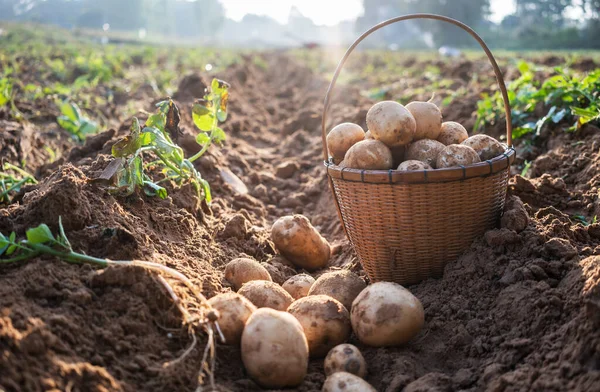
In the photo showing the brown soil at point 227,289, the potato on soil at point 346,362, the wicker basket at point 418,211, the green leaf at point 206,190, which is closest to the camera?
the brown soil at point 227,289

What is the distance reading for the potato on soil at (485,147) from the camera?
9.58 feet

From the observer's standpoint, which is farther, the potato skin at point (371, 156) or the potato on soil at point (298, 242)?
the potato on soil at point (298, 242)

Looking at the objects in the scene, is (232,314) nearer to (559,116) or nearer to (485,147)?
(485,147)

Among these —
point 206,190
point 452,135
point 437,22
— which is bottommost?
point 206,190

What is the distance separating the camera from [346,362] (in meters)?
2.18

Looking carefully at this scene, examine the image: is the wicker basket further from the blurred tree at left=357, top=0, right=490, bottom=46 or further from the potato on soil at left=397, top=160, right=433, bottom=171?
the blurred tree at left=357, top=0, right=490, bottom=46

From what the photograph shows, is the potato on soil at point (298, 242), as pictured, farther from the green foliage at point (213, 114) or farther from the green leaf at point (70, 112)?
the green leaf at point (70, 112)

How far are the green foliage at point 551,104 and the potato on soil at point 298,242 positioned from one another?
2310 millimetres

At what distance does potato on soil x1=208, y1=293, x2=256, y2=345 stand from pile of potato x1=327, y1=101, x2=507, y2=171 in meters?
0.99

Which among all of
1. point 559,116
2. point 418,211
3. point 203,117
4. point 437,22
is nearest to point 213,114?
point 203,117

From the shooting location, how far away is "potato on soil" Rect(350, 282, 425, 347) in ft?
7.64

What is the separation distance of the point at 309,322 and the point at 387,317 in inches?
13.3

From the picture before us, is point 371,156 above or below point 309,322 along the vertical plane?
above

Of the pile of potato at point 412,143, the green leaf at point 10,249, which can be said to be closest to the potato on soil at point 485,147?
the pile of potato at point 412,143
